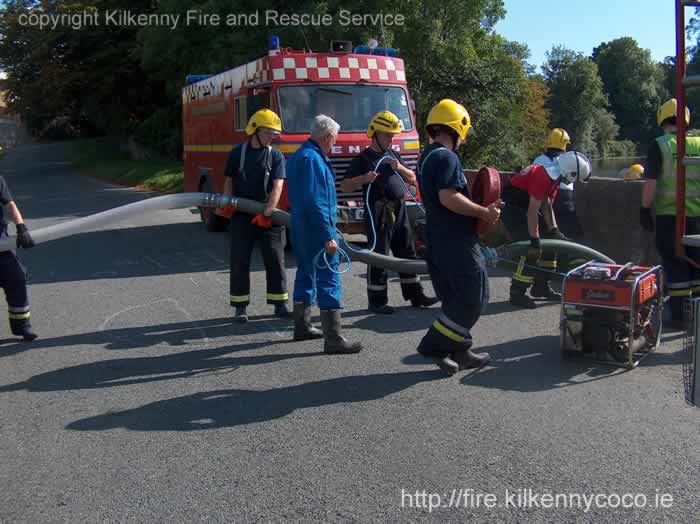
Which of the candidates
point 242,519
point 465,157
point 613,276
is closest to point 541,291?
point 613,276

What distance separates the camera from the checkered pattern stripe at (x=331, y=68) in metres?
11.1

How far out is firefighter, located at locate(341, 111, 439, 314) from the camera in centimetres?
746

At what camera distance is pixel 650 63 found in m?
84.6

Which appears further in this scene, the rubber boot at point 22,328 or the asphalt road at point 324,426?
the rubber boot at point 22,328

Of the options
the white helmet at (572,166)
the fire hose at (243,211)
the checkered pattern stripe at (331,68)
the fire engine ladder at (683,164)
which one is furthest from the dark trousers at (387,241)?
the fire engine ladder at (683,164)

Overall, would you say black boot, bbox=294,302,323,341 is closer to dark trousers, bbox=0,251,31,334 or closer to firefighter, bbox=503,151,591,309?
firefighter, bbox=503,151,591,309

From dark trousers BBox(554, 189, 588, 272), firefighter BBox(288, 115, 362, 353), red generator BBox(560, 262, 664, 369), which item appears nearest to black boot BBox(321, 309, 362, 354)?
firefighter BBox(288, 115, 362, 353)

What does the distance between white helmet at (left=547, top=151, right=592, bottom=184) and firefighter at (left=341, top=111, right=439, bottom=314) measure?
141 centimetres

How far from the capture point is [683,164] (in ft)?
9.73

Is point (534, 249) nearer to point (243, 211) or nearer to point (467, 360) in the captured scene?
point (467, 360)

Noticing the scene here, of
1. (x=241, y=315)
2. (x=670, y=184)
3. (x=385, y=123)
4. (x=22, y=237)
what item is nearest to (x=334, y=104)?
(x=385, y=123)

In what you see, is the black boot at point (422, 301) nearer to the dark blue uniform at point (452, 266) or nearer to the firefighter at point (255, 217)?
the firefighter at point (255, 217)

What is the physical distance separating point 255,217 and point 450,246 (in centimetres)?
247

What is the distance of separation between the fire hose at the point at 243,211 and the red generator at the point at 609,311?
Answer: 923 millimetres
